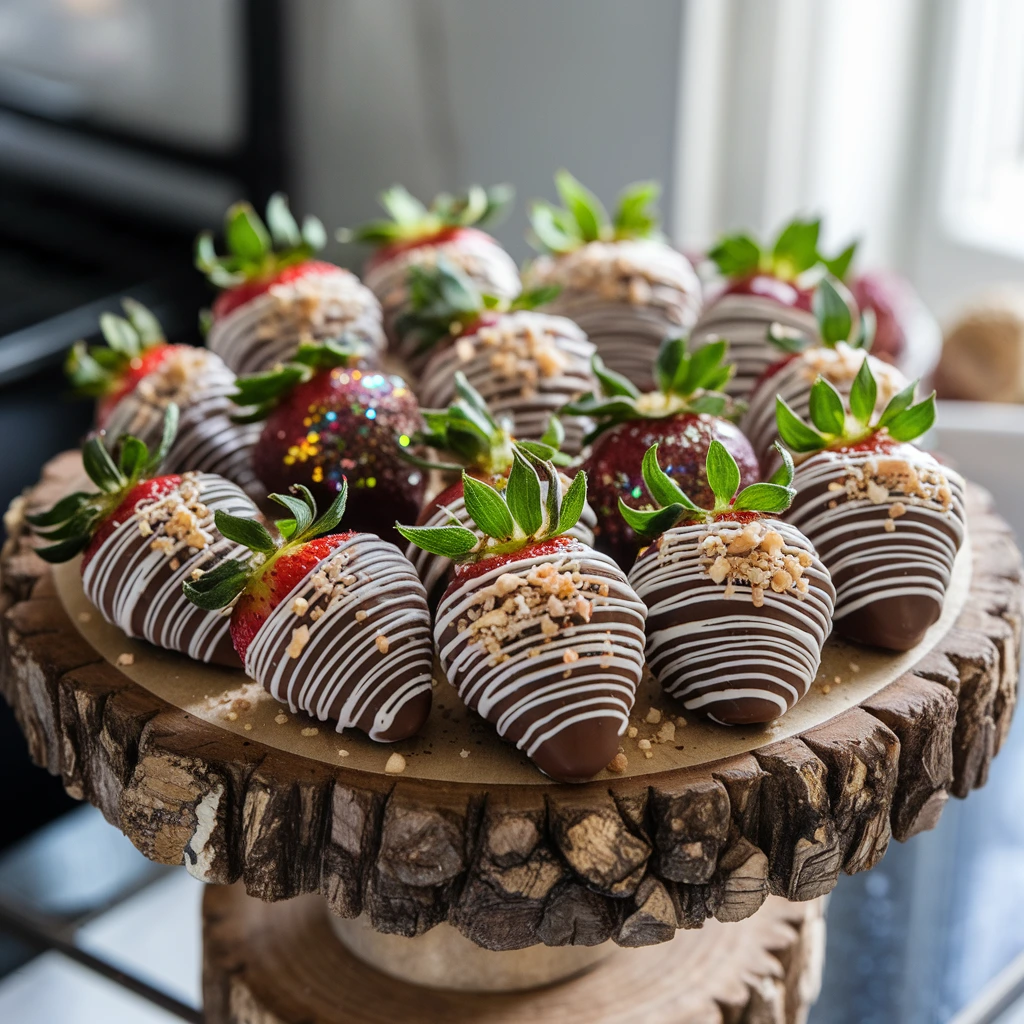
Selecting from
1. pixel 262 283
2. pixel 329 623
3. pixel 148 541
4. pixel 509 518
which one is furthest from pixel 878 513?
pixel 262 283

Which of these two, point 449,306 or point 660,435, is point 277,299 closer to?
point 449,306

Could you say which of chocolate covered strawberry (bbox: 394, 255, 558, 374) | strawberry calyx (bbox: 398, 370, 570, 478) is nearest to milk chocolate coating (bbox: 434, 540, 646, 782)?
strawberry calyx (bbox: 398, 370, 570, 478)

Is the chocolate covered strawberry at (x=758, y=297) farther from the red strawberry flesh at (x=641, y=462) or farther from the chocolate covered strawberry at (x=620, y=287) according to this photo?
the red strawberry flesh at (x=641, y=462)

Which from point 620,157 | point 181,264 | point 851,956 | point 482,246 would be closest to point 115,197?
point 181,264

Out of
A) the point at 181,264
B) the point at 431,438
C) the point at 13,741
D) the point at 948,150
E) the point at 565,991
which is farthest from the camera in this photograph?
the point at 181,264

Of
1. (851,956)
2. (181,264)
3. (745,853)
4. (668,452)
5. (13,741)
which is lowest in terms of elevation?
(13,741)

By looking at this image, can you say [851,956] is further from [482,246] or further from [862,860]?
[482,246]

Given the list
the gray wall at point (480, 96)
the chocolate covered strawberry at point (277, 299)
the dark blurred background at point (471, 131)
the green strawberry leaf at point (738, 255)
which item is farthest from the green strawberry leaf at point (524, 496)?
the gray wall at point (480, 96)
